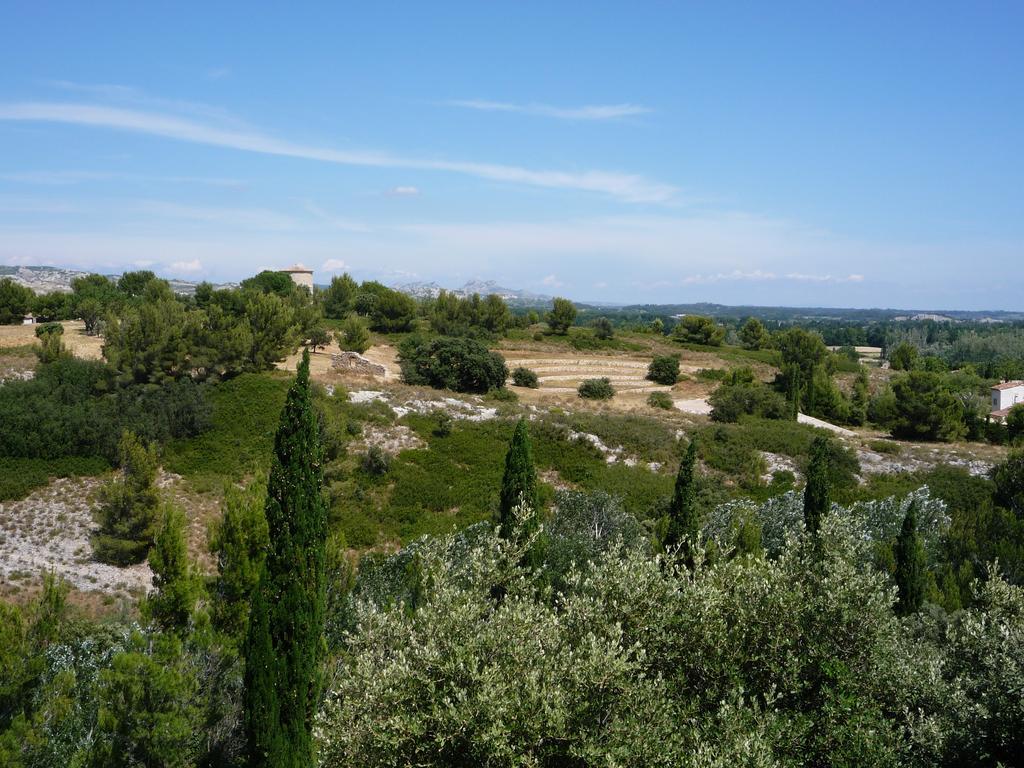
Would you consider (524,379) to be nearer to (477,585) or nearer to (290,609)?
(290,609)

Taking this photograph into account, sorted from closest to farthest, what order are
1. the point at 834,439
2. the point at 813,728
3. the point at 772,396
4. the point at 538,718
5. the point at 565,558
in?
the point at 538,718 → the point at 813,728 → the point at 565,558 → the point at 834,439 → the point at 772,396

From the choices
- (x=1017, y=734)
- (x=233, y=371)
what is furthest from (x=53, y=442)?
(x=1017, y=734)

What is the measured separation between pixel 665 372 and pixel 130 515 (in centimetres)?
4105

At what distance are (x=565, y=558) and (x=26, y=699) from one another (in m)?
A: 10.3

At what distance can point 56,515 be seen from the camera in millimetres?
21016

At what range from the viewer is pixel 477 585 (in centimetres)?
835

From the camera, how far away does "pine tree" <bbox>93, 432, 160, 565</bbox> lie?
62.5ft

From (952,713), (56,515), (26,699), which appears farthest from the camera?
(56,515)

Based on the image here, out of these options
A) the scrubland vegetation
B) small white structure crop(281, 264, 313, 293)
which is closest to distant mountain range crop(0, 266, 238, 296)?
small white structure crop(281, 264, 313, 293)

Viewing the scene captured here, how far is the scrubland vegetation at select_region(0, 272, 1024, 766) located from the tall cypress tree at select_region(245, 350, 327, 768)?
0.12 ft

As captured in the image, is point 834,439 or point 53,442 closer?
point 53,442

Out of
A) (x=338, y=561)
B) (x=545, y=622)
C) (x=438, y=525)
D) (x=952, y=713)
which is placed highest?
(x=545, y=622)

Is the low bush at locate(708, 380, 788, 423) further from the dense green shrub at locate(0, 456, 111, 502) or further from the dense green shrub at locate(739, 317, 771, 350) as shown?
the dense green shrub at locate(739, 317, 771, 350)

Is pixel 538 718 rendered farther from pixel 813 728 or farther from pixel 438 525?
pixel 438 525
